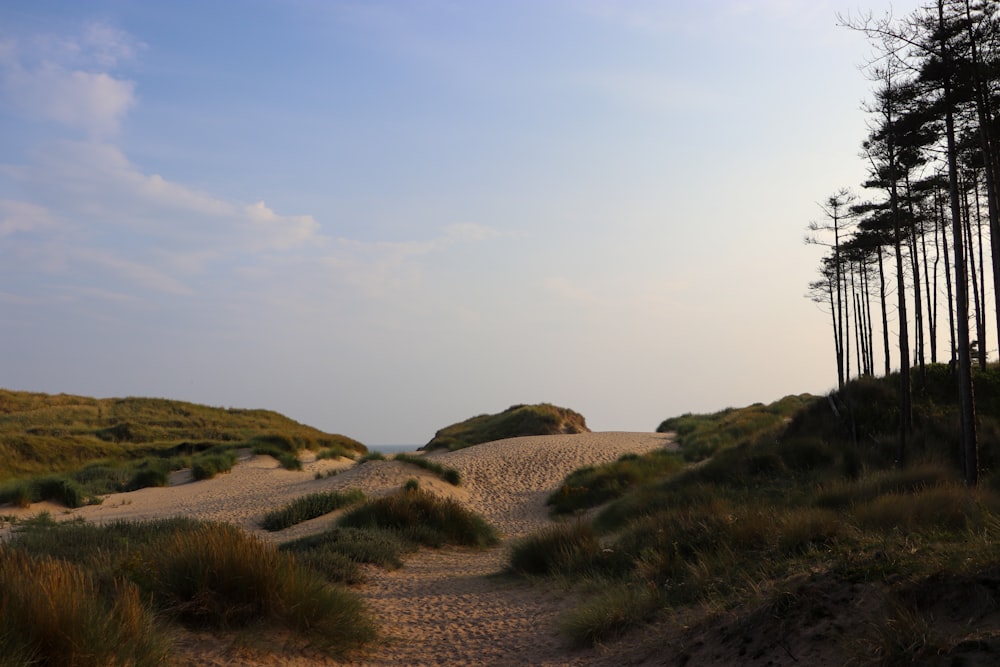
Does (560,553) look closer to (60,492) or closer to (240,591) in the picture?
(240,591)

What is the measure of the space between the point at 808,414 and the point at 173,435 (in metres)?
34.4

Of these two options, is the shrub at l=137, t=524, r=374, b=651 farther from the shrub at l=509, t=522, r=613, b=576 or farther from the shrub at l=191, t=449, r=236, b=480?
the shrub at l=191, t=449, r=236, b=480

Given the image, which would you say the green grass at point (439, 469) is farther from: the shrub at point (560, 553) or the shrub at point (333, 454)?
the shrub at point (560, 553)

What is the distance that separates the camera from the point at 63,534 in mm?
11070

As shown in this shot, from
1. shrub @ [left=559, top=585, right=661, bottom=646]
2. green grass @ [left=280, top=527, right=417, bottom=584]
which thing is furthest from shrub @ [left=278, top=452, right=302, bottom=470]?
shrub @ [left=559, top=585, right=661, bottom=646]

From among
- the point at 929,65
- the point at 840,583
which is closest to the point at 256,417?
the point at 929,65

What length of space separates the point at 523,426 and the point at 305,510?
29288mm

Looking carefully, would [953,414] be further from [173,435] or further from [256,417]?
[256,417]

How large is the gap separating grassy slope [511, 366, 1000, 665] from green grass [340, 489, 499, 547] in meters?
2.85

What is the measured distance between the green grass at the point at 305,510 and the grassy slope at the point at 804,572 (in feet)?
23.8

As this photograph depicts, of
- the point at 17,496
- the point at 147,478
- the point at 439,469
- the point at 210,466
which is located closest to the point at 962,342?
the point at 439,469

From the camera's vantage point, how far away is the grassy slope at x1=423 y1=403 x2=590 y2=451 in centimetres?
4522

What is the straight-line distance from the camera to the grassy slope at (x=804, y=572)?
15.0 ft

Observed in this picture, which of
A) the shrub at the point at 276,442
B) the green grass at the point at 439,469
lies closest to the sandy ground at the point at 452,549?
the green grass at the point at 439,469
